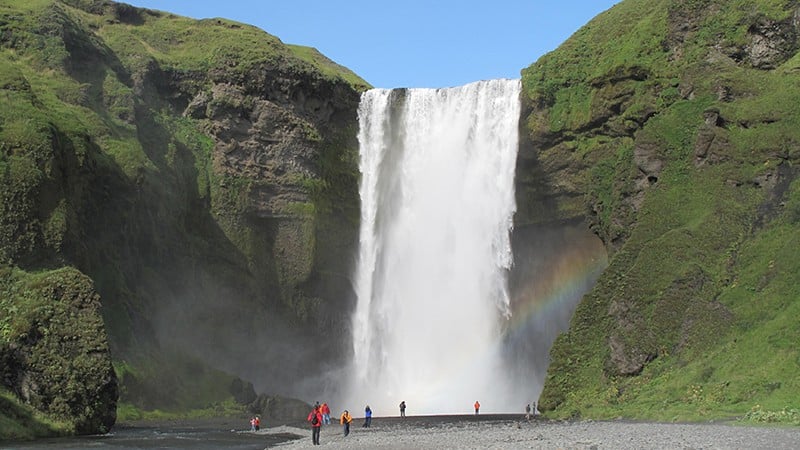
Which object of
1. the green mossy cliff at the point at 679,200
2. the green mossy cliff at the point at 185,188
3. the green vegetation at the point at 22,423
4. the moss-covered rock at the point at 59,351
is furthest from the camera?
the green mossy cliff at the point at 185,188

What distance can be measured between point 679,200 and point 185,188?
41501 millimetres

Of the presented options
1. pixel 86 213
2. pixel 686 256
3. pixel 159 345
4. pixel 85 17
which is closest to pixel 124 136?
pixel 86 213

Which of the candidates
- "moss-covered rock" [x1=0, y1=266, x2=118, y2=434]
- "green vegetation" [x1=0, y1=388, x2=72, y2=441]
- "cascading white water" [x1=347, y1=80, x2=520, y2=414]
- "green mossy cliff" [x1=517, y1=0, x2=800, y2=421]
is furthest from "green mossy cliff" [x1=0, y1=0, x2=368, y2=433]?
"green mossy cliff" [x1=517, y1=0, x2=800, y2=421]

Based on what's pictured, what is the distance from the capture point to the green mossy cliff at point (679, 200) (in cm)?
4350

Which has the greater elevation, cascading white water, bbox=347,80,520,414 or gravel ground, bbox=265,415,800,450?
cascading white water, bbox=347,80,520,414

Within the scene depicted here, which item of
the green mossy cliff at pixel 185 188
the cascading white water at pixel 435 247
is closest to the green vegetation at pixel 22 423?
the green mossy cliff at pixel 185 188

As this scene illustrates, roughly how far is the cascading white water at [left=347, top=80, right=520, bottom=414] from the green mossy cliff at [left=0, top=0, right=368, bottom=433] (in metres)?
2.98

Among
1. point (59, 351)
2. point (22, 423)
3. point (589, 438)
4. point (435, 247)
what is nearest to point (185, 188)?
point (435, 247)

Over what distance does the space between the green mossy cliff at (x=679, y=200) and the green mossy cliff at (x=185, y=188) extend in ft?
62.9

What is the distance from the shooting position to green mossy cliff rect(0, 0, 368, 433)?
203 ft

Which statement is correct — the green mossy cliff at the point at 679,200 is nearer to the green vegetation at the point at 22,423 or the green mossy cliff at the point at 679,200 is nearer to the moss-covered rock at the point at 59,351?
the moss-covered rock at the point at 59,351

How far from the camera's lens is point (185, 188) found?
258 feet

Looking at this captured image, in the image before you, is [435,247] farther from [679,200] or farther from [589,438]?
[589,438]

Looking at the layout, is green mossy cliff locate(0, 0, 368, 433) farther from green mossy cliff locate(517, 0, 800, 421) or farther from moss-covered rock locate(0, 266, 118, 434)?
green mossy cliff locate(517, 0, 800, 421)
